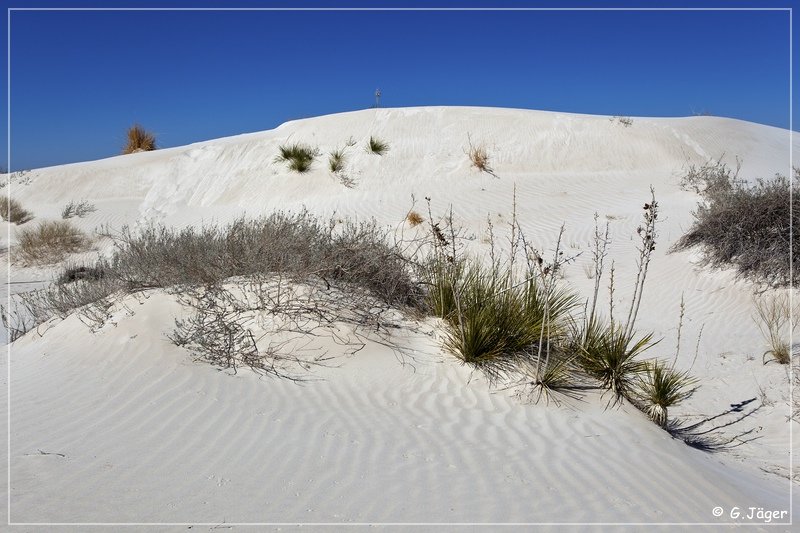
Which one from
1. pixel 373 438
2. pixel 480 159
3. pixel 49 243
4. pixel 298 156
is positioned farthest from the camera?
pixel 298 156

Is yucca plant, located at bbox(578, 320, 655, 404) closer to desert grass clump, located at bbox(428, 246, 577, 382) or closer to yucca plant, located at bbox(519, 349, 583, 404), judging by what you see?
yucca plant, located at bbox(519, 349, 583, 404)

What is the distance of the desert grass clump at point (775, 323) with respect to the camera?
283 inches

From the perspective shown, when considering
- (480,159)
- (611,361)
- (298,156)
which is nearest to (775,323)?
(611,361)

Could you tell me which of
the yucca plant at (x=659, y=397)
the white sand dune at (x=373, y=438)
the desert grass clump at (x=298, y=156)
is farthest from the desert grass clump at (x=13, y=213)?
the yucca plant at (x=659, y=397)

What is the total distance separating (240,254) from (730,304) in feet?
22.3

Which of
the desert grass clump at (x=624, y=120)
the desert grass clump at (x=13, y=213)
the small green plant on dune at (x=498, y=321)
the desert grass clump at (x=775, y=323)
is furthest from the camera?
the desert grass clump at (x=624, y=120)

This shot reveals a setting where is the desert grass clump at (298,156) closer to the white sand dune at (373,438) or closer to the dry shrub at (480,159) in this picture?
the dry shrub at (480,159)

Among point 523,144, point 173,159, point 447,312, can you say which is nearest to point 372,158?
point 523,144

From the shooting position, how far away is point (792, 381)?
653 cm

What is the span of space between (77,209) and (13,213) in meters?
1.68

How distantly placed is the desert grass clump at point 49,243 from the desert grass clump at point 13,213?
185cm

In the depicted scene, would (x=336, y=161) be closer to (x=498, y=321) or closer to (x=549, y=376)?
(x=498, y=321)

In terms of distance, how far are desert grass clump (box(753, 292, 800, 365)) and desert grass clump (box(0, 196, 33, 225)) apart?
1850 centimetres

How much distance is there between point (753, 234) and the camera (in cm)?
958
